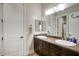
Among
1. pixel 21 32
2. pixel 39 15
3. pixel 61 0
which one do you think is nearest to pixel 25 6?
pixel 39 15

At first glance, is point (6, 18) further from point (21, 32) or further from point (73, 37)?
point (73, 37)

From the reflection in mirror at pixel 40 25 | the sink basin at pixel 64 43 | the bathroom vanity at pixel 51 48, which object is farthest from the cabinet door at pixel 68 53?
the reflection in mirror at pixel 40 25

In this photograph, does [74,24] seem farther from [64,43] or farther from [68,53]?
[68,53]

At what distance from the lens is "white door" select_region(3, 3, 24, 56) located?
1875 mm

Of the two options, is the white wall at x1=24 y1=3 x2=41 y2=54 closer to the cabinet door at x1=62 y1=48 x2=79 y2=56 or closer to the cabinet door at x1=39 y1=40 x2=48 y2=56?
the cabinet door at x1=39 y1=40 x2=48 y2=56

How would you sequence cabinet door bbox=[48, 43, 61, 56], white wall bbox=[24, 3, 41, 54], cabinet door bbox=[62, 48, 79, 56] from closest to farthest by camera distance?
1. cabinet door bbox=[62, 48, 79, 56]
2. cabinet door bbox=[48, 43, 61, 56]
3. white wall bbox=[24, 3, 41, 54]

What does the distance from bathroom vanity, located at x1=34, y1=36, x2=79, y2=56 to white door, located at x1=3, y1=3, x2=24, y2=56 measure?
0.28 m

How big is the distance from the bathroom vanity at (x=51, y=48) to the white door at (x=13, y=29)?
282 millimetres

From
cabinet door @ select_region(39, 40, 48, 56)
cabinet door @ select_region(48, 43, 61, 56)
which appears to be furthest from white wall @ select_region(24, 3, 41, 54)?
cabinet door @ select_region(48, 43, 61, 56)

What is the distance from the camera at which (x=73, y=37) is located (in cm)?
187

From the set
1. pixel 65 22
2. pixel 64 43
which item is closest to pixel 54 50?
pixel 64 43

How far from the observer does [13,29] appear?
1.92 metres

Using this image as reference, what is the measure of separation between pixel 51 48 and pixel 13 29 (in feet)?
2.28

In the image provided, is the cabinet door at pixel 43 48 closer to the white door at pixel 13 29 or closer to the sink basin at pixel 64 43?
the sink basin at pixel 64 43
